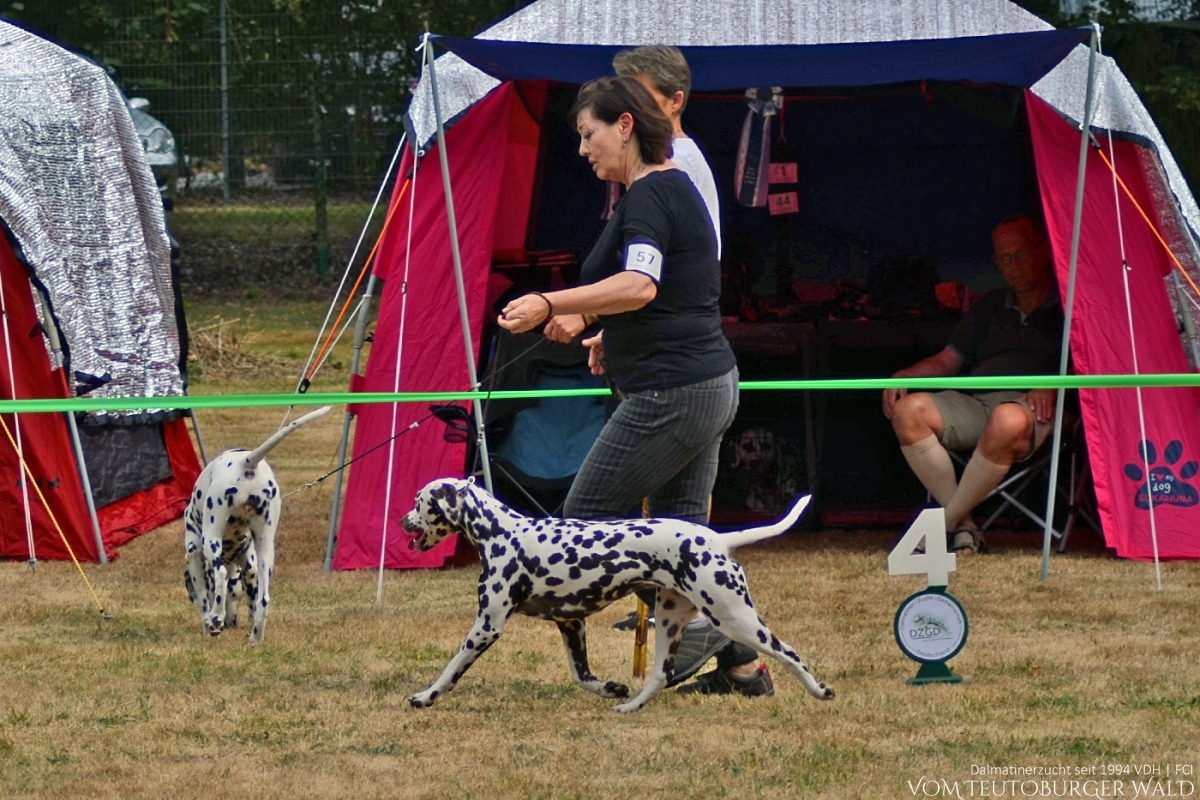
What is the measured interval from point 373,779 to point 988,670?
176cm

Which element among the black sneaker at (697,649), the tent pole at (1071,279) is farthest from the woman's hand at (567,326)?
the tent pole at (1071,279)

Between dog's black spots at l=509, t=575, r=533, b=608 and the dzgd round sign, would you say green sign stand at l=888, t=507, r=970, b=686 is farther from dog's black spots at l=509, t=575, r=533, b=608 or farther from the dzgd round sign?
dog's black spots at l=509, t=575, r=533, b=608

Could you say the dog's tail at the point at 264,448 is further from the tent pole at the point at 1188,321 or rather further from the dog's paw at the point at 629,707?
the tent pole at the point at 1188,321

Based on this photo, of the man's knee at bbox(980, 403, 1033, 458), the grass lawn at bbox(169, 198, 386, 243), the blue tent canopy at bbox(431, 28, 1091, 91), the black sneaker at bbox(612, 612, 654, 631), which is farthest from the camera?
the grass lawn at bbox(169, 198, 386, 243)

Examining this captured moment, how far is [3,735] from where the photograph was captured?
12.7ft

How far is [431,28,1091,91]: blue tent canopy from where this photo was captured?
5426mm

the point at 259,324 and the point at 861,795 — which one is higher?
the point at 861,795

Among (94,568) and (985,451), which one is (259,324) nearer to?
(94,568)

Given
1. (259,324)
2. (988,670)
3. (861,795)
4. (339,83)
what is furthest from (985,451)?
(259,324)

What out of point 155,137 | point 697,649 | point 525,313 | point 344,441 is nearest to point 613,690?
point 697,649

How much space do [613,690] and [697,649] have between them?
0.23 meters

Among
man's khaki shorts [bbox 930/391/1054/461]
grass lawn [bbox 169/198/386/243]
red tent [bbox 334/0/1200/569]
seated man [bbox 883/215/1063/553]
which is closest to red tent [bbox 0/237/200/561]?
red tent [bbox 334/0/1200/569]

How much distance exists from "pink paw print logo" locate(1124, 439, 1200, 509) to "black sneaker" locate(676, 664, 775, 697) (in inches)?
104

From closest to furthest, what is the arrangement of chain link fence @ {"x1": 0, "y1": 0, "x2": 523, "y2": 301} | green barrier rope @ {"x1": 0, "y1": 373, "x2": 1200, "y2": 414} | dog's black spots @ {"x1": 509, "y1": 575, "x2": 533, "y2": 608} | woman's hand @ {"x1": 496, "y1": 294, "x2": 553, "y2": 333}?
woman's hand @ {"x1": 496, "y1": 294, "x2": 553, "y2": 333} → dog's black spots @ {"x1": 509, "y1": 575, "x2": 533, "y2": 608} → green barrier rope @ {"x1": 0, "y1": 373, "x2": 1200, "y2": 414} → chain link fence @ {"x1": 0, "y1": 0, "x2": 523, "y2": 301}
